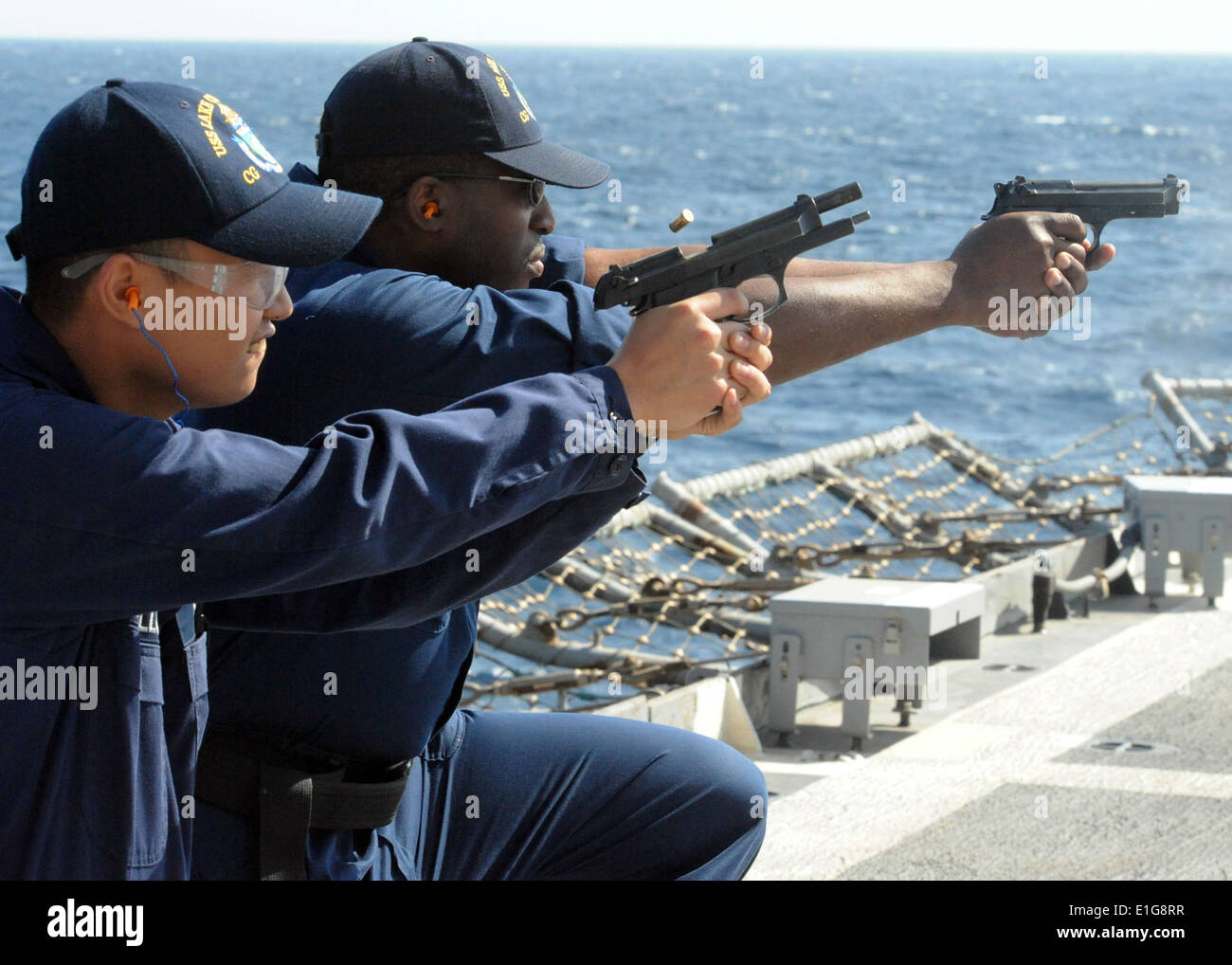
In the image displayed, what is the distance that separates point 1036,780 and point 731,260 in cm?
287

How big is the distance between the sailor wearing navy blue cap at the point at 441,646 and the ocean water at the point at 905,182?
212 centimetres

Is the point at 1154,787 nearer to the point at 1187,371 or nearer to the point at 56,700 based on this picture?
the point at 56,700

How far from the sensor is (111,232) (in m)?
2.08

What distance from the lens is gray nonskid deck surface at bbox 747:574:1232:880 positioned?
425cm

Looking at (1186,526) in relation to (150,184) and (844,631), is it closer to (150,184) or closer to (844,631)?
(844,631)

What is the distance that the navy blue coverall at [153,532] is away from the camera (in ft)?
6.44

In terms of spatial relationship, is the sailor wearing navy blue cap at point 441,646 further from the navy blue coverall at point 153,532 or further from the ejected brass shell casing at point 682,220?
the navy blue coverall at point 153,532

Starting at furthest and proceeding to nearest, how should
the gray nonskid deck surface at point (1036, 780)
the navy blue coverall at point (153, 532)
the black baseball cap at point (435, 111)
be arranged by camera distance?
the gray nonskid deck surface at point (1036, 780)
the black baseball cap at point (435, 111)
the navy blue coverall at point (153, 532)

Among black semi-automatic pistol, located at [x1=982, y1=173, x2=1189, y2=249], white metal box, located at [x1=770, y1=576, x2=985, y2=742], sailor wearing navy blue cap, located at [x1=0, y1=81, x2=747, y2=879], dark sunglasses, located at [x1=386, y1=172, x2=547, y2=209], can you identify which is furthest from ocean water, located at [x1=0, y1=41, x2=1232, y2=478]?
sailor wearing navy blue cap, located at [x1=0, y1=81, x2=747, y2=879]

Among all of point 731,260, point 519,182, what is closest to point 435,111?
point 519,182

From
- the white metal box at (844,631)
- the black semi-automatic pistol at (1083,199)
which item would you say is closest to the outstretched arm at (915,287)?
the black semi-automatic pistol at (1083,199)

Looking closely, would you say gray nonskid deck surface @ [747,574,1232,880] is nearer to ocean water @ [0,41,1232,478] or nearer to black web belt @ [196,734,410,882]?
ocean water @ [0,41,1232,478]
